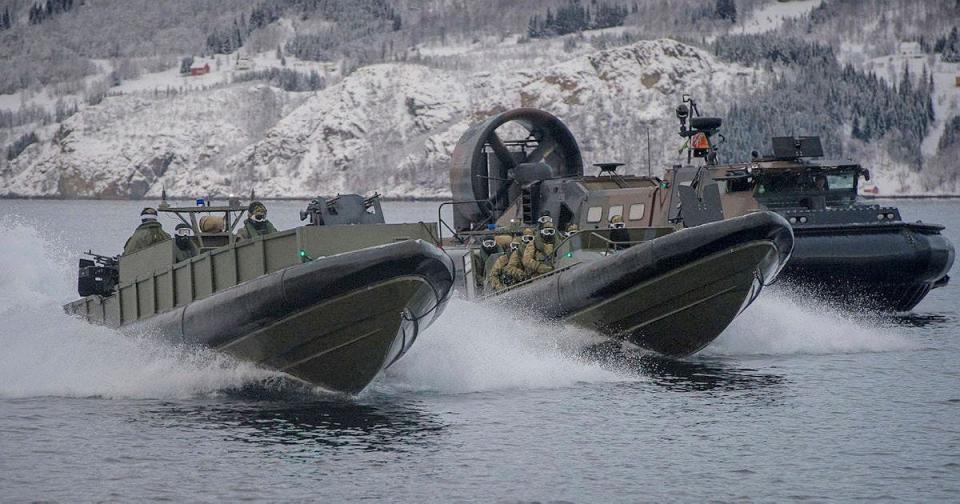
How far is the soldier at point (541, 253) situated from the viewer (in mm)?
27719

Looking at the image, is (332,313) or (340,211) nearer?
(332,313)

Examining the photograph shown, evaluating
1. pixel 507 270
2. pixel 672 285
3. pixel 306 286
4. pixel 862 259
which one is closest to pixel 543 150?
pixel 862 259

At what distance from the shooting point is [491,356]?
2556 cm

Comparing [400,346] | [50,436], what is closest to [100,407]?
[50,436]

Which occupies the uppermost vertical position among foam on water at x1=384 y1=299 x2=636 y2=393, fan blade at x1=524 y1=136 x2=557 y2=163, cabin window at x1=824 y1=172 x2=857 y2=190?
fan blade at x1=524 y1=136 x2=557 y2=163

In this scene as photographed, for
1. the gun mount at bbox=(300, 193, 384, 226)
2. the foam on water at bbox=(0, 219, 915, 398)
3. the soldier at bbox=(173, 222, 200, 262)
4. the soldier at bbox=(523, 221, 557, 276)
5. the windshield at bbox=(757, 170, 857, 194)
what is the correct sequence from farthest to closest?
the windshield at bbox=(757, 170, 857, 194)
the soldier at bbox=(523, 221, 557, 276)
the gun mount at bbox=(300, 193, 384, 226)
the soldier at bbox=(173, 222, 200, 262)
the foam on water at bbox=(0, 219, 915, 398)

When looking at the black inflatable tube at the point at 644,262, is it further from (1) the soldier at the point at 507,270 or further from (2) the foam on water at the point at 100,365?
(2) the foam on water at the point at 100,365

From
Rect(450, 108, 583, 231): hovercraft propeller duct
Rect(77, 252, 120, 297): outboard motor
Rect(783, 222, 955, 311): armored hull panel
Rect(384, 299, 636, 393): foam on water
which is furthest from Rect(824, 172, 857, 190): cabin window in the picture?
Rect(77, 252, 120, 297): outboard motor

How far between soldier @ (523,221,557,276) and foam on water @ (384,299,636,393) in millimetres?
1032

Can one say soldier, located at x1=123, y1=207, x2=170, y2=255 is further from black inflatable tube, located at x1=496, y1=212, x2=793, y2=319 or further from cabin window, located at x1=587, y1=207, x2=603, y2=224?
cabin window, located at x1=587, y1=207, x2=603, y2=224

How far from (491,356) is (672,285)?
3.24 metres

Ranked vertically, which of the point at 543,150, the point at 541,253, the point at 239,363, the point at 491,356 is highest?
the point at 543,150

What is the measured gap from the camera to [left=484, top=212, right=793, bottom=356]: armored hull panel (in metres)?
25.0

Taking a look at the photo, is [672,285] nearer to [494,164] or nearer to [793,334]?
[793,334]
